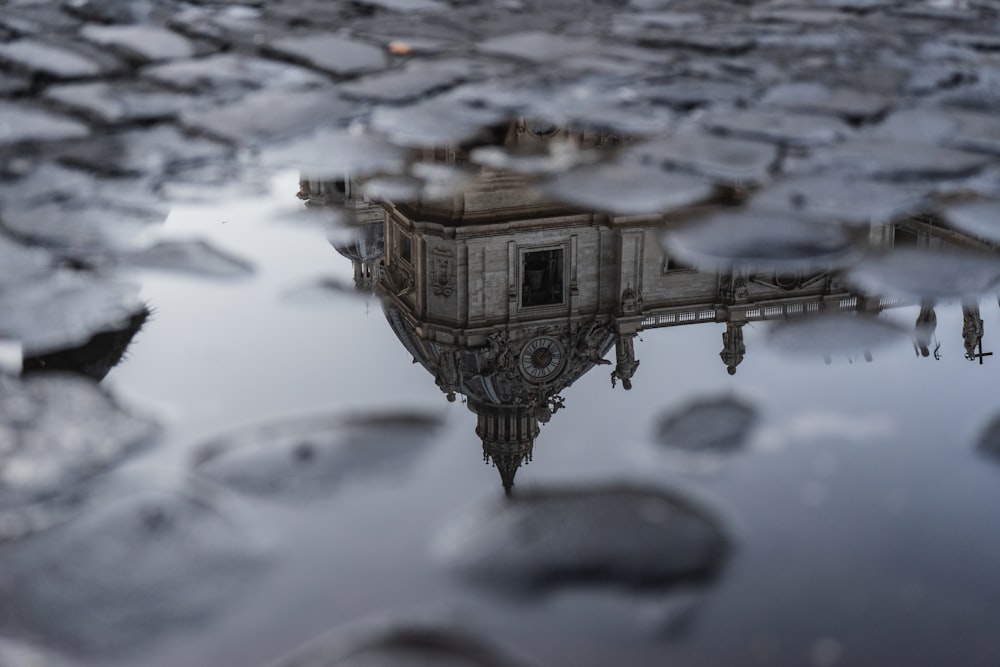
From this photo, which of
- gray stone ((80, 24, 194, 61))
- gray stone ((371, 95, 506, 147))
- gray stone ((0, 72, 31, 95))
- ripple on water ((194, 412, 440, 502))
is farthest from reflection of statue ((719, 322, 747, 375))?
gray stone ((80, 24, 194, 61))

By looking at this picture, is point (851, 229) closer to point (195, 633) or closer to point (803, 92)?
point (803, 92)

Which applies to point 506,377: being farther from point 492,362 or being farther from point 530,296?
point 530,296

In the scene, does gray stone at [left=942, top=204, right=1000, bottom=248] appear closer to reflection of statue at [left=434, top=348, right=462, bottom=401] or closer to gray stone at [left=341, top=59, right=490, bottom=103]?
reflection of statue at [left=434, top=348, right=462, bottom=401]

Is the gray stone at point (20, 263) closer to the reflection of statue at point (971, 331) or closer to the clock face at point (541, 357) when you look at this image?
the clock face at point (541, 357)

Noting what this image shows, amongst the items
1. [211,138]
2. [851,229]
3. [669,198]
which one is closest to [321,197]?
[211,138]

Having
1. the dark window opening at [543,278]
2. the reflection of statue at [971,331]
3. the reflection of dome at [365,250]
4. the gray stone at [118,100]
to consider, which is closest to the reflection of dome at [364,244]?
the reflection of dome at [365,250]

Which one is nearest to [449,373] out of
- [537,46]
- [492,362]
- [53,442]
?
[492,362]

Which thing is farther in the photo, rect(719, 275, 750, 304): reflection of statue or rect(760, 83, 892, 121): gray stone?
rect(760, 83, 892, 121): gray stone
